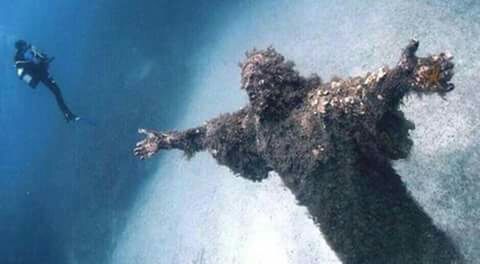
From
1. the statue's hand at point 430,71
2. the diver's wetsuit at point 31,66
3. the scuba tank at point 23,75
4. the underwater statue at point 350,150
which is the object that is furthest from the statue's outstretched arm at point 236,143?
the scuba tank at point 23,75

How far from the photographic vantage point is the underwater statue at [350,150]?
15.3 feet

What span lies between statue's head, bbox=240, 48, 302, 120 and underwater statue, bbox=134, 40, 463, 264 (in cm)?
1

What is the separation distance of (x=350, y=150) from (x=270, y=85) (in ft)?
3.97

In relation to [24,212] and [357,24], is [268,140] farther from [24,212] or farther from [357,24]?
[24,212]

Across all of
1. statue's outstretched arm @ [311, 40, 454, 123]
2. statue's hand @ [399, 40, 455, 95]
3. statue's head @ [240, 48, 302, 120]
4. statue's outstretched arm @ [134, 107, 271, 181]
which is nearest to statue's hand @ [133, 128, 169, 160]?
statue's outstretched arm @ [134, 107, 271, 181]

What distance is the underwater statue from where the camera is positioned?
4652 millimetres

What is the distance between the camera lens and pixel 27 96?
35500 mm

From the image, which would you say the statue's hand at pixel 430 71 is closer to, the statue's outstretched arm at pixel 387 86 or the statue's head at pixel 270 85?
the statue's outstretched arm at pixel 387 86

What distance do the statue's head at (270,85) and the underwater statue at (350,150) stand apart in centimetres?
1

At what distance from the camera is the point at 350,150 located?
479 cm

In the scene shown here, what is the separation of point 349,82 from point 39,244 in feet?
56.9

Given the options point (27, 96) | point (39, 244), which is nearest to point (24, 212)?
point (39, 244)

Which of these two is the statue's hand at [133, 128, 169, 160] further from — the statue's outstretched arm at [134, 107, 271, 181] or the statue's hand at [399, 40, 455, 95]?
the statue's hand at [399, 40, 455, 95]

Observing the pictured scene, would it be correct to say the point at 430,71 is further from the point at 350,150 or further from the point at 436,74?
the point at 350,150
